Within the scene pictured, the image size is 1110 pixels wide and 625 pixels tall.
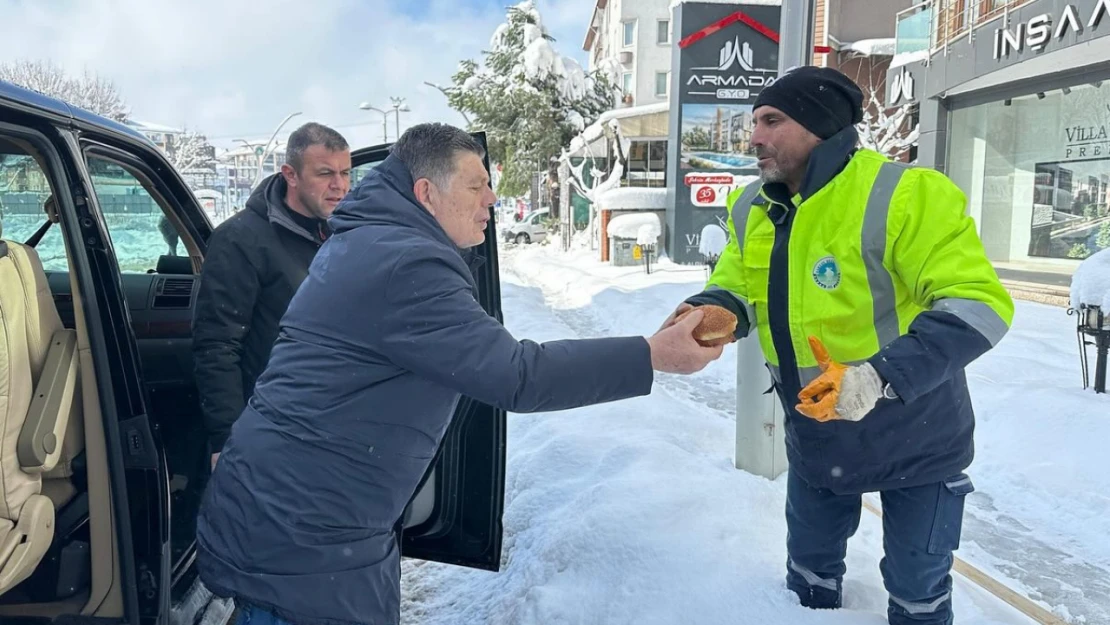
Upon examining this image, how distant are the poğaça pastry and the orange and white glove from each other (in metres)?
0.39

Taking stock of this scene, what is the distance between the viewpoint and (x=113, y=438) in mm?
2252

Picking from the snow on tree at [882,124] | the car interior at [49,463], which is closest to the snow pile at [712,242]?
the snow on tree at [882,124]

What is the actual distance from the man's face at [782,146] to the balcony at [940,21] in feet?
37.7

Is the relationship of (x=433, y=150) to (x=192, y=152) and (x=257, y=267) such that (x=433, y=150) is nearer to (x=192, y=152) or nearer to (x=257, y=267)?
(x=257, y=267)

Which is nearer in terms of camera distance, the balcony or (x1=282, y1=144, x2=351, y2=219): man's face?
(x1=282, y1=144, x2=351, y2=219): man's face

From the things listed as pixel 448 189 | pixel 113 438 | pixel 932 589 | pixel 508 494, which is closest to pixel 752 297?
pixel 932 589

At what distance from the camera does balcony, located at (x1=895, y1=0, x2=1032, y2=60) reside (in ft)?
41.8

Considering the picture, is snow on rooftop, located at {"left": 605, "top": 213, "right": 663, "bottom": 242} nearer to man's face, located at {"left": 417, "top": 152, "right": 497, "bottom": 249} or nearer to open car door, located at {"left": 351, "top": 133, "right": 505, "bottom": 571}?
open car door, located at {"left": 351, "top": 133, "right": 505, "bottom": 571}

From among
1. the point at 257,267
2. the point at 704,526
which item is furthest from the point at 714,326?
the point at 257,267

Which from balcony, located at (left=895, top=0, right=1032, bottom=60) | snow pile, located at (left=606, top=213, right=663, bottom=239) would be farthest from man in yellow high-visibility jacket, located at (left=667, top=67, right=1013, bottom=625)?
snow pile, located at (left=606, top=213, right=663, bottom=239)

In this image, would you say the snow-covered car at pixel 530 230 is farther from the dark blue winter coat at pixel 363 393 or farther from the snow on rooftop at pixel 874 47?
the dark blue winter coat at pixel 363 393

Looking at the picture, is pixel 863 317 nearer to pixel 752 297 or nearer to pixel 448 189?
pixel 752 297

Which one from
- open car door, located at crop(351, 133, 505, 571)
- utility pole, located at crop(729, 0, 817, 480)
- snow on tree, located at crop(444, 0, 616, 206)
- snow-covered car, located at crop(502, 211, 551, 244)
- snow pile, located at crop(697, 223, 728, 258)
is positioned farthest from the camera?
snow-covered car, located at crop(502, 211, 551, 244)

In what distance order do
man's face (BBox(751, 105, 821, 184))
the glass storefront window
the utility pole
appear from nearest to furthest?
man's face (BBox(751, 105, 821, 184)), the utility pole, the glass storefront window
